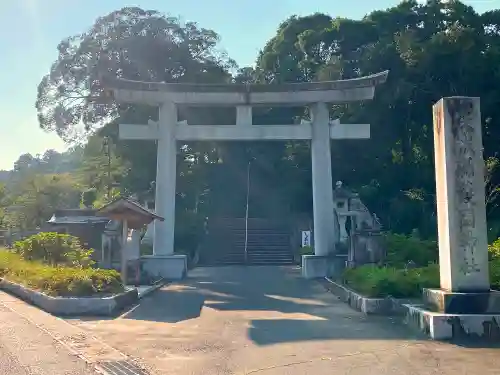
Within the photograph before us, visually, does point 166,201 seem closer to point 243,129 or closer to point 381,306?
point 243,129

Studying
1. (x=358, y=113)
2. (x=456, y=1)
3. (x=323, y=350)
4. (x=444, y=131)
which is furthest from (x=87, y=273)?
(x=456, y=1)

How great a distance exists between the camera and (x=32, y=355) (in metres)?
7.79

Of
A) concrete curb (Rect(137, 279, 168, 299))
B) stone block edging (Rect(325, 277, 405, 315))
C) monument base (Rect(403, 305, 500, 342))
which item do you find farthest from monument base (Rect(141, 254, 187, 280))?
monument base (Rect(403, 305, 500, 342))

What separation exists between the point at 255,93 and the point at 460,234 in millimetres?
12467

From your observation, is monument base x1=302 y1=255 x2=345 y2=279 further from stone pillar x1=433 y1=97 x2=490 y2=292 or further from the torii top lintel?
stone pillar x1=433 y1=97 x2=490 y2=292

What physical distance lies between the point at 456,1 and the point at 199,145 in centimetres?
1480

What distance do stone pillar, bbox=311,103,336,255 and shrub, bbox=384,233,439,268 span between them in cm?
329

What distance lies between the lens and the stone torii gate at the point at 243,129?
2089cm

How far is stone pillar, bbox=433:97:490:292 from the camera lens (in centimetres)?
991

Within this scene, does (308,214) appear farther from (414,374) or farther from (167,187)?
(414,374)

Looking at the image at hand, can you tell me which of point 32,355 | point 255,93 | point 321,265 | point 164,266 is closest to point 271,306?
point 32,355

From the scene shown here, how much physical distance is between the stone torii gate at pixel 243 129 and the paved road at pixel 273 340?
597 cm

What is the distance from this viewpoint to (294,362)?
300 inches

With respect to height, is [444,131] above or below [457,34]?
below
